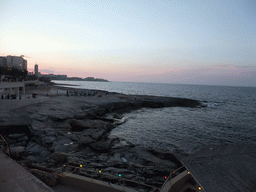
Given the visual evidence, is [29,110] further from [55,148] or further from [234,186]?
[234,186]

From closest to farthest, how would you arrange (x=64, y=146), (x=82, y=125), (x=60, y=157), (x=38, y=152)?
(x=60, y=157) < (x=38, y=152) < (x=64, y=146) < (x=82, y=125)

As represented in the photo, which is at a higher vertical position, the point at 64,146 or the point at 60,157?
the point at 60,157

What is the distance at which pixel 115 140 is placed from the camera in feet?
47.1

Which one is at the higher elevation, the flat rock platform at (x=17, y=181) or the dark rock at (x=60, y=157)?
the flat rock platform at (x=17, y=181)

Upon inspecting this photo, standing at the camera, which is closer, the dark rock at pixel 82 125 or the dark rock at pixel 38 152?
the dark rock at pixel 38 152

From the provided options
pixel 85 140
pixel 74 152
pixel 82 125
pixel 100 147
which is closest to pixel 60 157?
pixel 74 152

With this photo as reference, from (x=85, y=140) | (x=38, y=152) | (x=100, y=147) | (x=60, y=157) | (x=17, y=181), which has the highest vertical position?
(x=17, y=181)

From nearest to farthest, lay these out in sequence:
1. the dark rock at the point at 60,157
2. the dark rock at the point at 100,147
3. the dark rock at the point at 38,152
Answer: the dark rock at the point at 60,157
the dark rock at the point at 38,152
the dark rock at the point at 100,147

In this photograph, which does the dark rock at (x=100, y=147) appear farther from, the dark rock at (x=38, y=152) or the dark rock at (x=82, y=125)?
the dark rock at (x=82, y=125)

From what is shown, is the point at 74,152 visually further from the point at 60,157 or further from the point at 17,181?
the point at 17,181

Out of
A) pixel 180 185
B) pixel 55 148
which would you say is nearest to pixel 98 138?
pixel 55 148

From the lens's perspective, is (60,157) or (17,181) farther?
(60,157)

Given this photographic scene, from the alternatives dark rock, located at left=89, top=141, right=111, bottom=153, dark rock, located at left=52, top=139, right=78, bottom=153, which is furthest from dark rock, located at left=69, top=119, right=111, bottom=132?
dark rock, located at left=89, top=141, right=111, bottom=153

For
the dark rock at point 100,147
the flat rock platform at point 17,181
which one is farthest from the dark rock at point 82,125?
the flat rock platform at point 17,181
